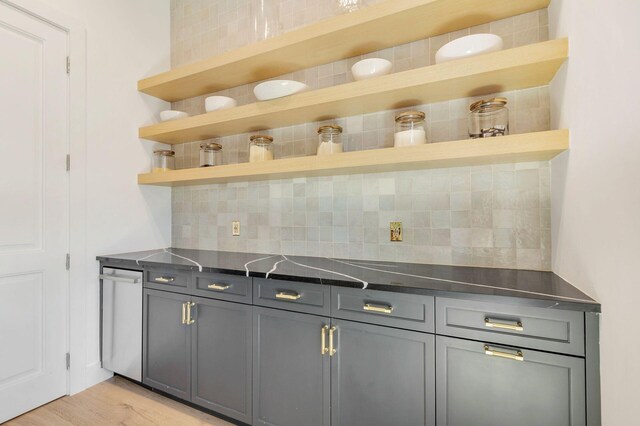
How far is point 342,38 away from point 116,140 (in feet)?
6.03

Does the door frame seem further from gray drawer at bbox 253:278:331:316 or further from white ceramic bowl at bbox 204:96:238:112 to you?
gray drawer at bbox 253:278:331:316

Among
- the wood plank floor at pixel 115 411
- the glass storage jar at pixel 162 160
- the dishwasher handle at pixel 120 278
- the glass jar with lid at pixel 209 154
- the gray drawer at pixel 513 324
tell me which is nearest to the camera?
the gray drawer at pixel 513 324

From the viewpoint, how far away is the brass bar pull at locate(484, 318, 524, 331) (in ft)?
3.56

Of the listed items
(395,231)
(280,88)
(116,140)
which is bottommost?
(395,231)

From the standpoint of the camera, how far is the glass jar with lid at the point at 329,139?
1.90 m

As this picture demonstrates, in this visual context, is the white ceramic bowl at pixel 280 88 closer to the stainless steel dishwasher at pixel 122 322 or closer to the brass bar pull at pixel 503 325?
the stainless steel dishwasher at pixel 122 322

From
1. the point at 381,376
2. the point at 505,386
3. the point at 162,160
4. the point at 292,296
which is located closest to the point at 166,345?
the point at 292,296

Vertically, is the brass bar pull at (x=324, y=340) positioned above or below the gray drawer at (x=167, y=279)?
below

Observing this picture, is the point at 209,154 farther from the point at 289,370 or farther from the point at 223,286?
the point at 289,370

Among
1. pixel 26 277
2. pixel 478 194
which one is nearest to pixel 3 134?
pixel 26 277

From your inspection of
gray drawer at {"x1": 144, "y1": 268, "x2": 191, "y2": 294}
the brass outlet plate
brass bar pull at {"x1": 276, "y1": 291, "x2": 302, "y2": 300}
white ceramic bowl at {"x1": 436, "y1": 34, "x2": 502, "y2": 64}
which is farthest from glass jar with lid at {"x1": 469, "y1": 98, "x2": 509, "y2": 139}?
gray drawer at {"x1": 144, "y1": 268, "x2": 191, "y2": 294}

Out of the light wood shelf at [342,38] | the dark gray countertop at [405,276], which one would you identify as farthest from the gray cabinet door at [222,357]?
the light wood shelf at [342,38]

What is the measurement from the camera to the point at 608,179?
913 mm

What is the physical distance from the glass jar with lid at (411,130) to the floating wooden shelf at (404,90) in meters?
0.12
